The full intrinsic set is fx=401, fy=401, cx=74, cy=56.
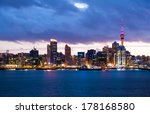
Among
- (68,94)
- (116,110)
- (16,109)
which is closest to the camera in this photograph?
(116,110)

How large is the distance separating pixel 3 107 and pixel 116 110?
222 inches

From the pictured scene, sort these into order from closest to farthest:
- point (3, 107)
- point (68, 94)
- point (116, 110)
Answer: point (116, 110)
point (3, 107)
point (68, 94)

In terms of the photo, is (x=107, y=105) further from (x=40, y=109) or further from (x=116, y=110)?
(x=40, y=109)

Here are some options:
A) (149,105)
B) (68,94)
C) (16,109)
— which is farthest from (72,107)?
(68,94)

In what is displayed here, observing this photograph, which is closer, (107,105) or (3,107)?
(107,105)

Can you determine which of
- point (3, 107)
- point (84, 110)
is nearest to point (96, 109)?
point (84, 110)

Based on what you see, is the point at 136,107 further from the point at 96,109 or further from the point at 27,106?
the point at 27,106

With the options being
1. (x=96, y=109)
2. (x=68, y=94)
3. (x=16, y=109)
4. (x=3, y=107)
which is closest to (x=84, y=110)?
(x=96, y=109)

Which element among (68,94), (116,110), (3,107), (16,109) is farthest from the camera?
(68,94)

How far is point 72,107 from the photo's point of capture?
57.9ft

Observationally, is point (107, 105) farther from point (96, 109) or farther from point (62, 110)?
point (62, 110)

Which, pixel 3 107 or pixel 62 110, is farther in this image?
pixel 3 107

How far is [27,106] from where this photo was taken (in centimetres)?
1662

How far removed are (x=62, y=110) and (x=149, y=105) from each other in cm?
471
